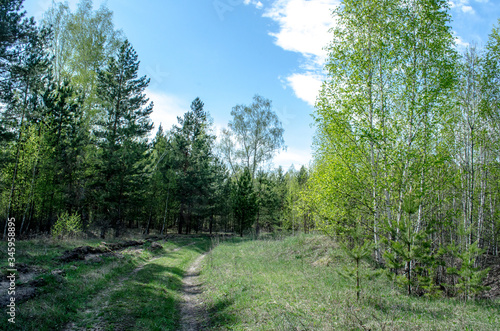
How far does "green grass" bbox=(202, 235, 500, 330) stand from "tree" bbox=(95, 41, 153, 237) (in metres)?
14.3

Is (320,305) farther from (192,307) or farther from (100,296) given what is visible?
(100,296)

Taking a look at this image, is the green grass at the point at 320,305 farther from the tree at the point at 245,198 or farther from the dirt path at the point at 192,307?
the tree at the point at 245,198

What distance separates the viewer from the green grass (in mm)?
5211

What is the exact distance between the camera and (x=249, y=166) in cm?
3697

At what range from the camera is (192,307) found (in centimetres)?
830

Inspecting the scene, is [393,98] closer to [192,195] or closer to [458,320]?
[458,320]

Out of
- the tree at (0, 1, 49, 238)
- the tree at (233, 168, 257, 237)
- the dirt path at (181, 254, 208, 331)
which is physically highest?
the tree at (0, 1, 49, 238)

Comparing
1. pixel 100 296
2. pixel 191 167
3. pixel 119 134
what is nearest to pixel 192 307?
pixel 100 296

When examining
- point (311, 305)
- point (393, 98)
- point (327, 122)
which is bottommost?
point (311, 305)

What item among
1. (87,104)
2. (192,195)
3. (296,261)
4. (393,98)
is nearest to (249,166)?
(192,195)

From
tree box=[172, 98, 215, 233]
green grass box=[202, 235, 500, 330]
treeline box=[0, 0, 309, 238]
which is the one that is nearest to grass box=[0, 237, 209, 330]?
green grass box=[202, 235, 500, 330]

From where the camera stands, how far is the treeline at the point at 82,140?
15783 mm

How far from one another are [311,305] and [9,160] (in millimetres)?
19538

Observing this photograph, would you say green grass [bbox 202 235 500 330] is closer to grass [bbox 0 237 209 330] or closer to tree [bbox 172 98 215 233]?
grass [bbox 0 237 209 330]
